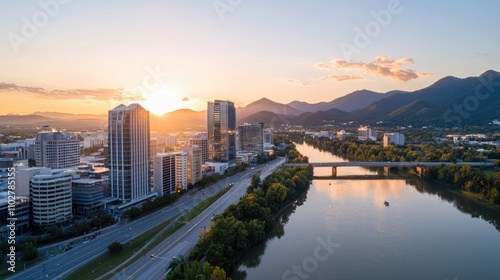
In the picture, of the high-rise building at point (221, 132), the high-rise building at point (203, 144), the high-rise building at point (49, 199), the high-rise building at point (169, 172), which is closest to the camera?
the high-rise building at point (49, 199)

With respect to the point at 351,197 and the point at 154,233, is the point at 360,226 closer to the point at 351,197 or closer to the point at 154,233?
the point at 351,197

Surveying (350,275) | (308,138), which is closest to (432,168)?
(350,275)

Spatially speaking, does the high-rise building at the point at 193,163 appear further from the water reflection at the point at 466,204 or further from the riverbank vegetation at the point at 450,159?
the riverbank vegetation at the point at 450,159

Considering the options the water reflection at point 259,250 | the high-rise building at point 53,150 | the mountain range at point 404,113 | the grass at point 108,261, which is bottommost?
the water reflection at point 259,250

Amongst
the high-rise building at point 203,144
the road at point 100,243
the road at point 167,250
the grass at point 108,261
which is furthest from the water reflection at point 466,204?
the high-rise building at point 203,144

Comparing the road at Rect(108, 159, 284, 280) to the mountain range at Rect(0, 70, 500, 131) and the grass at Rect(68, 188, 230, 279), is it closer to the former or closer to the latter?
the grass at Rect(68, 188, 230, 279)

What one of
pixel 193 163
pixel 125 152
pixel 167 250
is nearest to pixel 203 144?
pixel 193 163
